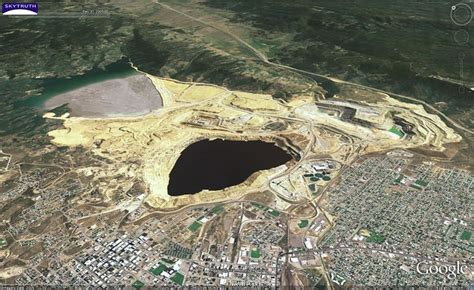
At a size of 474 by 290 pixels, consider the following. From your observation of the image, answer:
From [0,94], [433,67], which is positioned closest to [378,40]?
[433,67]

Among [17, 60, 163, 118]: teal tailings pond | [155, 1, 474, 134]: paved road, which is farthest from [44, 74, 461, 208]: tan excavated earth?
[17, 60, 163, 118]: teal tailings pond

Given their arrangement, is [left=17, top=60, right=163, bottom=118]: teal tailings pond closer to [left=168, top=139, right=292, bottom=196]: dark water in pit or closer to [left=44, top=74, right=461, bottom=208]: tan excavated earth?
[left=44, top=74, right=461, bottom=208]: tan excavated earth

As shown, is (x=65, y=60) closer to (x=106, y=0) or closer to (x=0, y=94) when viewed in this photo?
(x=0, y=94)

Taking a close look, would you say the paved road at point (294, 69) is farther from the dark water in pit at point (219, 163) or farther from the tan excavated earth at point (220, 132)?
the dark water in pit at point (219, 163)

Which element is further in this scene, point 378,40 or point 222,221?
point 378,40

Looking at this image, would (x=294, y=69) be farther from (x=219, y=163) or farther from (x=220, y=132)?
(x=219, y=163)

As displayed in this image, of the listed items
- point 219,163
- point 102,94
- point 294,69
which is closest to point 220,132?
point 219,163
